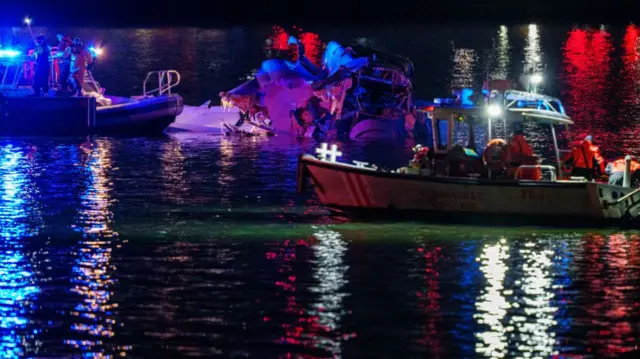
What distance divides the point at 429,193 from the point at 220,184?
951 cm

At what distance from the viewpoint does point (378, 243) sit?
29.3 metres

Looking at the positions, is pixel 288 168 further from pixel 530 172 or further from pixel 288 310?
pixel 288 310

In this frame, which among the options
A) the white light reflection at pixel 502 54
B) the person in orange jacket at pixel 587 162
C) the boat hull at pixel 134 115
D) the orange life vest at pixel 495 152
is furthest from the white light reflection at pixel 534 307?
the white light reflection at pixel 502 54

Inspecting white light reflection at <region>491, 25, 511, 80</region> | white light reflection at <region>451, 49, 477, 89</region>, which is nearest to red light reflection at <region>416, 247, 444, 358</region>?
white light reflection at <region>451, 49, 477, 89</region>

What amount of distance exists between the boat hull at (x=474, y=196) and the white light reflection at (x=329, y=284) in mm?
1364

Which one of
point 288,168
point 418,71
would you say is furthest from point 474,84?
point 288,168

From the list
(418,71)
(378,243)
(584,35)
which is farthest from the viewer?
(584,35)

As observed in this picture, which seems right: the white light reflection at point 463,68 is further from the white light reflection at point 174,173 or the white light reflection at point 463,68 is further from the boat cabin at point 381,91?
the white light reflection at point 174,173

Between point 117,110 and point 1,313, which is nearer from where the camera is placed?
point 1,313

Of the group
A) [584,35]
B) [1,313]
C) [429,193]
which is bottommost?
[1,313]

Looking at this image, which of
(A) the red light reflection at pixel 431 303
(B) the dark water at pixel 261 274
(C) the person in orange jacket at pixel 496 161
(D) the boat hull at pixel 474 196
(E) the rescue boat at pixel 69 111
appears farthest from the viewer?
(E) the rescue boat at pixel 69 111

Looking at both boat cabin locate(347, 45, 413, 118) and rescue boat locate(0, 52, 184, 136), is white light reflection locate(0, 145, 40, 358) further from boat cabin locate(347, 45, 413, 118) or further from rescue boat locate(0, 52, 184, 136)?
boat cabin locate(347, 45, 413, 118)

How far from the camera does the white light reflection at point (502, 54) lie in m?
90.3

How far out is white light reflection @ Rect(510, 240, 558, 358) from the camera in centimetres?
2181
